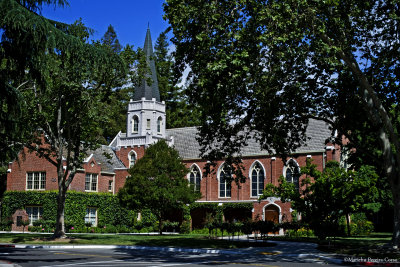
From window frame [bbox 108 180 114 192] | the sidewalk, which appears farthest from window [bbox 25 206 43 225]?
the sidewalk

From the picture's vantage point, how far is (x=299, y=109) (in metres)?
21.3

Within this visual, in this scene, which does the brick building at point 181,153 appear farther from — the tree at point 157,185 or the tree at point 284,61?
the tree at point 284,61

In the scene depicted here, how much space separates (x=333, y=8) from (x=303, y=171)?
8309 mm

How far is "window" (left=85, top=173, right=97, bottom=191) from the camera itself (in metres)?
45.7

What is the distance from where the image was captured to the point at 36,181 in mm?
44219

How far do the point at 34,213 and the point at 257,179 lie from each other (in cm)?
2104

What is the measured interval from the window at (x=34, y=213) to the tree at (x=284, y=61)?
26865 mm

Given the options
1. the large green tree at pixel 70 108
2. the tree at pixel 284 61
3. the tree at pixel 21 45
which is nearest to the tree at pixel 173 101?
the large green tree at pixel 70 108

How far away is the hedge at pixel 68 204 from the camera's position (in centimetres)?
4250

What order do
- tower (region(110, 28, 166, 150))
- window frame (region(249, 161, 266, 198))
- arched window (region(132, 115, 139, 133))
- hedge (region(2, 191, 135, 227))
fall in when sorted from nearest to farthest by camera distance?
hedge (region(2, 191, 135, 227)) < window frame (region(249, 161, 266, 198)) < tower (region(110, 28, 166, 150)) < arched window (region(132, 115, 139, 133))

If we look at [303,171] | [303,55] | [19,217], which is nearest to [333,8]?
[303,55]

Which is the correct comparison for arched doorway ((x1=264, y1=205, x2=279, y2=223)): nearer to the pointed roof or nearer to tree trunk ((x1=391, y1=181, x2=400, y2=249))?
the pointed roof

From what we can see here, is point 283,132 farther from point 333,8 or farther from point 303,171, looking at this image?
point 333,8

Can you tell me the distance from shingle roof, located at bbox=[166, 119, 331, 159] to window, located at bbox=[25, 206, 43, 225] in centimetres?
1548
